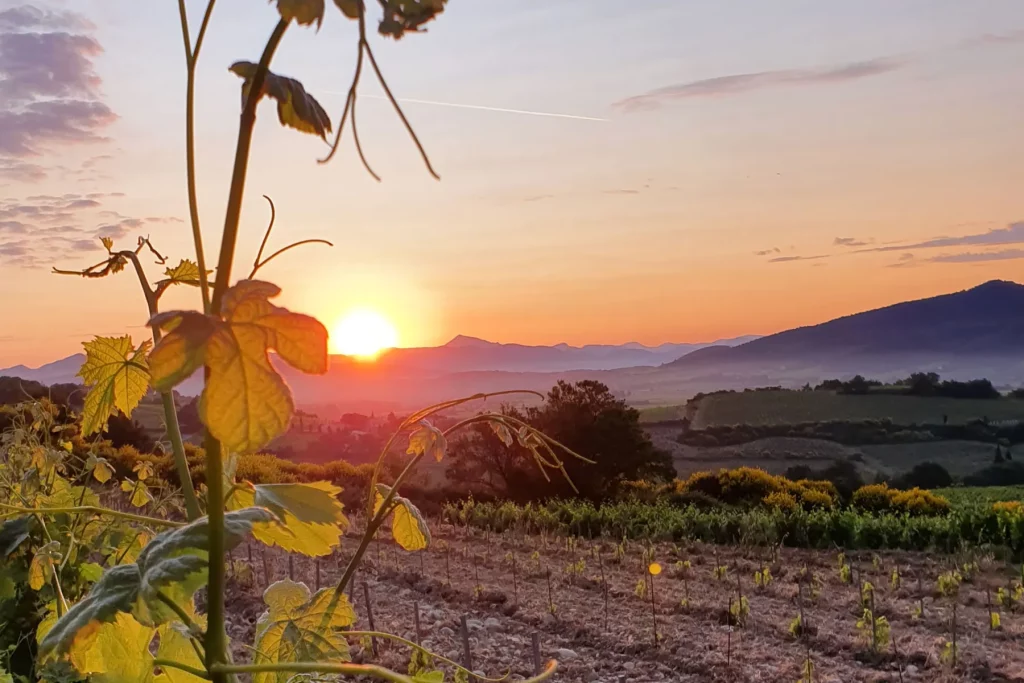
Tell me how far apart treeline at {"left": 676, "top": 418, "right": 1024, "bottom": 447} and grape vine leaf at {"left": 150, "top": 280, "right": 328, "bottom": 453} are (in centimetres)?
5024

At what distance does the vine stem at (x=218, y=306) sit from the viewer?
2.02 ft

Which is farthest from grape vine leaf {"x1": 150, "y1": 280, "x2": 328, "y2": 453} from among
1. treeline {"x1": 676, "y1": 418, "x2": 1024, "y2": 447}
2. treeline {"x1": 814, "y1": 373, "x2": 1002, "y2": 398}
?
treeline {"x1": 814, "y1": 373, "x2": 1002, "y2": 398}

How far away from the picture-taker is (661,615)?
24.9ft

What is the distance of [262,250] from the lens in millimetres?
828

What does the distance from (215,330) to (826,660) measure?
270 inches

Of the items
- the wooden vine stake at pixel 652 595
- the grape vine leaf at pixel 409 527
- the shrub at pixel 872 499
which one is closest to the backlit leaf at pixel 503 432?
the grape vine leaf at pixel 409 527

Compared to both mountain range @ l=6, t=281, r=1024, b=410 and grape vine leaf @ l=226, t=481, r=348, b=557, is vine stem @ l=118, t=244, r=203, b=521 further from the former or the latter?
mountain range @ l=6, t=281, r=1024, b=410

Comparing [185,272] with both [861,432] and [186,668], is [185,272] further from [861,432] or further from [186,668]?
[861,432]

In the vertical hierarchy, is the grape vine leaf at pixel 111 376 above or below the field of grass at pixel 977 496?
above

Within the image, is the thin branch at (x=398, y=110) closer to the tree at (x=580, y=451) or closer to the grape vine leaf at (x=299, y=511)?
the grape vine leaf at (x=299, y=511)

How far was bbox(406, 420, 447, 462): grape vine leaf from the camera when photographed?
1.14 metres

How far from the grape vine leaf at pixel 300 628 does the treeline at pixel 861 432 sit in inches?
1960

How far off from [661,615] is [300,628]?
706cm

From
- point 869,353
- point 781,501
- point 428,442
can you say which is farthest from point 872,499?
point 869,353
